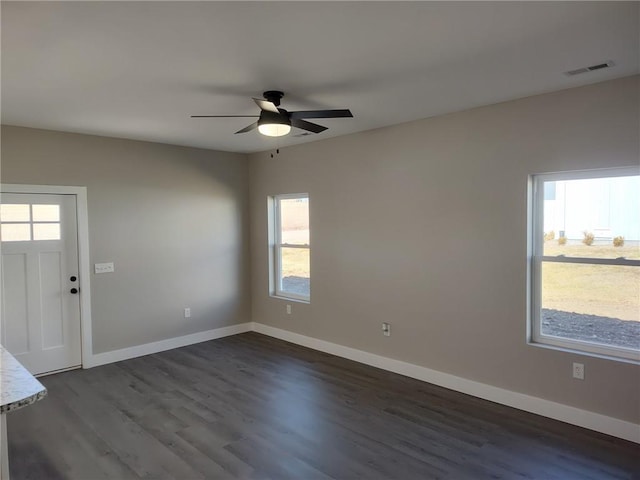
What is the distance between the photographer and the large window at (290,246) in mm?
5773

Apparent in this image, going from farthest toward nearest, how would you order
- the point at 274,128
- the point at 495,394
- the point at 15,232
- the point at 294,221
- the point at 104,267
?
the point at 294,221, the point at 104,267, the point at 15,232, the point at 495,394, the point at 274,128

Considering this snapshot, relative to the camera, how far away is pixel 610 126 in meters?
3.14

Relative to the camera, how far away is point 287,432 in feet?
10.8

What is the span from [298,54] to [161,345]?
427cm

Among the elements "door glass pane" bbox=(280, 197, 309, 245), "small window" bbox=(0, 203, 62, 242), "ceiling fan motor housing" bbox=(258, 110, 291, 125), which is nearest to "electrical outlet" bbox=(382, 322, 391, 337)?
"door glass pane" bbox=(280, 197, 309, 245)

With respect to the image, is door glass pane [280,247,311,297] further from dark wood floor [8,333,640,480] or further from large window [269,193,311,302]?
dark wood floor [8,333,640,480]

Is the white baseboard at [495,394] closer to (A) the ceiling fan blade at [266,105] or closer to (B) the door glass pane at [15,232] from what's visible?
(A) the ceiling fan blade at [266,105]

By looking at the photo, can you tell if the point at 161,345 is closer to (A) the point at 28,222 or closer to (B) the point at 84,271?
(B) the point at 84,271

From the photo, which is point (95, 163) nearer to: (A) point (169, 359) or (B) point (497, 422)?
(A) point (169, 359)

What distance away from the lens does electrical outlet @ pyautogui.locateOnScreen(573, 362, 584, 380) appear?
10.9ft

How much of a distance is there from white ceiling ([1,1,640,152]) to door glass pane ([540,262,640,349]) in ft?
4.84

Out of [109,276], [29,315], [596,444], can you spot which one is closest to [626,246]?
[596,444]

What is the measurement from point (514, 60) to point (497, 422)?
273 cm

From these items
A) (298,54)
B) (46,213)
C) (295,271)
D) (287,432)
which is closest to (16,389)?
Result: (287,432)
